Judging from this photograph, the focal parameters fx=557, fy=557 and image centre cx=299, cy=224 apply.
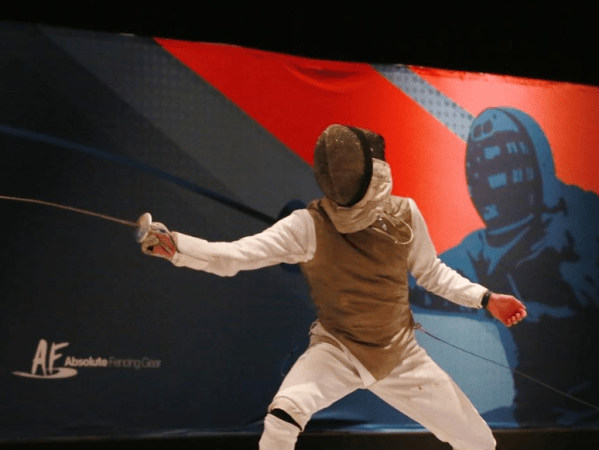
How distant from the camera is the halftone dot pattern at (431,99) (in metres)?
2.63

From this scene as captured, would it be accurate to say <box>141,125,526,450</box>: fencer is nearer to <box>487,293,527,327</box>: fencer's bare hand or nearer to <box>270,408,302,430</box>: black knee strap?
<box>487,293,527,327</box>: fencer's bare hand

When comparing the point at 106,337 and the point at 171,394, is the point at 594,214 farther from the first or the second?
the point at 106,337

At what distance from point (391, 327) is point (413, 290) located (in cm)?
64

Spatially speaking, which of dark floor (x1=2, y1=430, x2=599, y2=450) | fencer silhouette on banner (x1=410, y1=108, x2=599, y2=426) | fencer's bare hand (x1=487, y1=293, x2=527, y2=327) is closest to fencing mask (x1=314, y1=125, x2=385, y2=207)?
fencer's bare hand (x1=487, y1=293, x2=527, y2=327)

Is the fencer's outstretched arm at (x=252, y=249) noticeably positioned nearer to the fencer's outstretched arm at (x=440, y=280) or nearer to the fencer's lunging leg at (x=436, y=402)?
the fencer's outstretched arm at (x=440, y=280)

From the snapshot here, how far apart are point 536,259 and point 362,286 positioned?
47.9 inches

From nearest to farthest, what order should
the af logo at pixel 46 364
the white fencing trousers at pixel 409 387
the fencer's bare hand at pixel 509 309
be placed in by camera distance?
the white fencing trousers at pixel 409 387, the fencer's bare hand at pixel 509 309, the af logo at pixel 46 364

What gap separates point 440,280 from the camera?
2.08 meters

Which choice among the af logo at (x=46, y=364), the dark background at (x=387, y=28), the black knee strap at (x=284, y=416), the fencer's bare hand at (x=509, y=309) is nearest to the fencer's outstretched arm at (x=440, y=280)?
the fencer's bare hand at (x=509, y=309)

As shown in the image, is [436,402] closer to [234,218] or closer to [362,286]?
[362,286]

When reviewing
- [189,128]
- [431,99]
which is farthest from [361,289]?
[431,99]

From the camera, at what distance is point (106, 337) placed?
2.30 m

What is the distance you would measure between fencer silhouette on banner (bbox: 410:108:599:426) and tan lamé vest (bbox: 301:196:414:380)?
77 centimetres

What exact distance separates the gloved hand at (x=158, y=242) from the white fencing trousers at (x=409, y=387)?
0.60 meters
